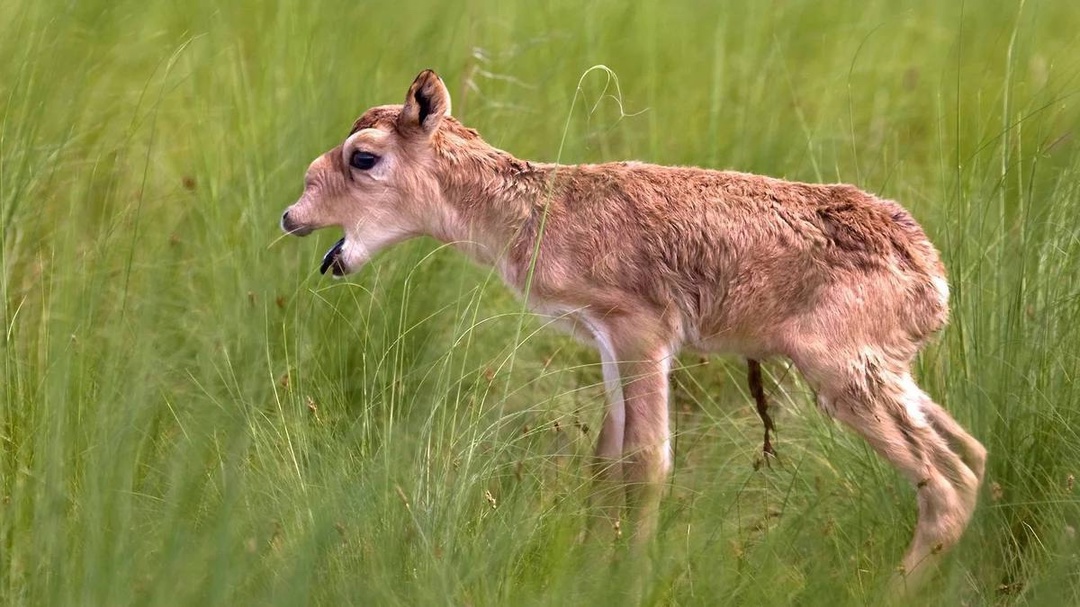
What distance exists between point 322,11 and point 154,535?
13.2ft

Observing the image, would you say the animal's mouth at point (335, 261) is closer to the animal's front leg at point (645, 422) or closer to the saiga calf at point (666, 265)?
the saiga calf at point (666, 265)

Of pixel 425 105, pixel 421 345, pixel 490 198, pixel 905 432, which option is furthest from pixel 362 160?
pixel 905 432

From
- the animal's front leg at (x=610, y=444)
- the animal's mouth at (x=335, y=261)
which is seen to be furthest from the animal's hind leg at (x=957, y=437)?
the animal's mouth at (x=335, y=261)

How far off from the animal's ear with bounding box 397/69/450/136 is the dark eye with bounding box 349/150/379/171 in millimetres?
161

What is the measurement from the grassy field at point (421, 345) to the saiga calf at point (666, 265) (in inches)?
8.0

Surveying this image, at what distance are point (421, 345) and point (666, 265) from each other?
3.95 ft

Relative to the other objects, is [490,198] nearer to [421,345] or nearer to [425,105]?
[425,105]

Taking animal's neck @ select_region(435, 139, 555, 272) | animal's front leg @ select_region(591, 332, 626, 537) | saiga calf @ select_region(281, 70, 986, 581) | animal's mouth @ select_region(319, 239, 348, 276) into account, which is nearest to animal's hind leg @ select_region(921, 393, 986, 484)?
saiga calf @ select_region(281, 70, 986, 581)

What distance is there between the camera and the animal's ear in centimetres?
598

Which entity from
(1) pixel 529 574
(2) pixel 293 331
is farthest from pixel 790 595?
(2) pixel 293 331

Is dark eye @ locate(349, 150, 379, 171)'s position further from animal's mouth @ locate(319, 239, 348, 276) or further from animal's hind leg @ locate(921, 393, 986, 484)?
animal's hind leg @ locate(921, 393, 986, 484)

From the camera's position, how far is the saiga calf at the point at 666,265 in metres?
5.62

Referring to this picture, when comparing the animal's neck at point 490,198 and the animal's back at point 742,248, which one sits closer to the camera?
the animal's back at point 742,248

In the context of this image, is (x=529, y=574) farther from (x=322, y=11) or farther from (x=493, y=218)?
(x=322, y=11)
